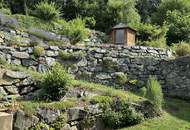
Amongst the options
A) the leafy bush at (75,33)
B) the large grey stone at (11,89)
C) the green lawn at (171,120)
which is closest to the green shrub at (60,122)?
the large grey stone at (11,89)

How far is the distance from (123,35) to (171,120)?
834 cm

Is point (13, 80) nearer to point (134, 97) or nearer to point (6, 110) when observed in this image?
point (6, 110)

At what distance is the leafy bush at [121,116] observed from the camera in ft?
35.8

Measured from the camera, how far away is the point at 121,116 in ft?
36.1

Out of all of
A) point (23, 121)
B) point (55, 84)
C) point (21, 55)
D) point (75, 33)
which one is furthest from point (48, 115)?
point (75, 33)

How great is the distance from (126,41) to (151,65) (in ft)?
11.0

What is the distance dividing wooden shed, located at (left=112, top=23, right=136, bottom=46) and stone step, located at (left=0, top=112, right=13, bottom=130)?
34.4ft

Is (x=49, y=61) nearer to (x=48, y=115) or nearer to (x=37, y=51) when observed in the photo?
(x=37, y=51)

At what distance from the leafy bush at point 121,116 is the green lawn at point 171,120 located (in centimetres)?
28

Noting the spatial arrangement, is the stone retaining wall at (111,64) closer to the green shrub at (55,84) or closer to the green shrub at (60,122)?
the green shrub at (55,84)

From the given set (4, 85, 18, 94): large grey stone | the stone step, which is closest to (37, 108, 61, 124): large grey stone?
the stone step

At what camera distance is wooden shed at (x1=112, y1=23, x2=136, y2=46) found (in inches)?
740

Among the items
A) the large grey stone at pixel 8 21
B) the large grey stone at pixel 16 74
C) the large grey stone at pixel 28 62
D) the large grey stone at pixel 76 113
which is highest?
the large grey stone at pixel 8 21

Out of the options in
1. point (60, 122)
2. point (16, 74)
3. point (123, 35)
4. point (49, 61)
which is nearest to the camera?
point (60, 122)
